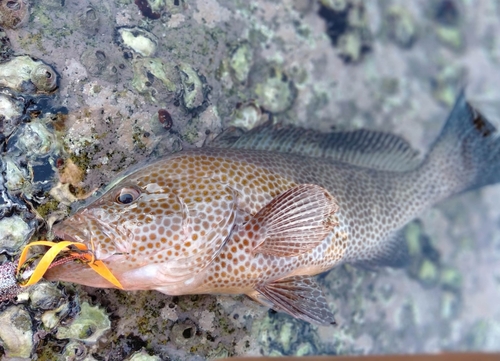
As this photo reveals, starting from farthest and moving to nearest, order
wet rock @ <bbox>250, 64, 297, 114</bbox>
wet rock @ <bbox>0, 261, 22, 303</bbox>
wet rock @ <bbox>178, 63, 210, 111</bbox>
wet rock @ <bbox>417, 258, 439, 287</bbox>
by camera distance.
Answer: wet rock @ <bbox>417, 258, 439, 287</bbox>
wet rock @ <bbox>250, 64, 297, 114</bbox>
wet rock @ <bbox>178, 63, 210, 111</bbox>
wet rock @ <bbox>0, 261, 22, 303</bbox>

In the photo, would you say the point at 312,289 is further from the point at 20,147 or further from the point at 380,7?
the point at 380,7

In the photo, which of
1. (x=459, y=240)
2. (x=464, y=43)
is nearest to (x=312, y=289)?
(x=459, y=240)

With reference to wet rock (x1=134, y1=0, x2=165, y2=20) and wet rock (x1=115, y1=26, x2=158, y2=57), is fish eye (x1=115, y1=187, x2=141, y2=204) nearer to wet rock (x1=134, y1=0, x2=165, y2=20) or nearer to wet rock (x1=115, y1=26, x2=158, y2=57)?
wet rock (x1=115, y1=26, x2=158, y2=57)

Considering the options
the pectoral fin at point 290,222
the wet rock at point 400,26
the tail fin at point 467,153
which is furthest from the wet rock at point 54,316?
the wet rock at point 400,26

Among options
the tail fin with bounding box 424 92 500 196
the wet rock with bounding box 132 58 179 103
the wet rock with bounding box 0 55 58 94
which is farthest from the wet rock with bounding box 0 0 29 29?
the tail fin with bounding box 424 92 500 196

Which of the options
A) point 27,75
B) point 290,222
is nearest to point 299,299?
point 290,222

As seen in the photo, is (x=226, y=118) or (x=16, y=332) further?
(x=226, y=118)

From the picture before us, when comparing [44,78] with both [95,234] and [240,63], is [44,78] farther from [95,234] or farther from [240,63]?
[240,63]
